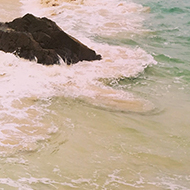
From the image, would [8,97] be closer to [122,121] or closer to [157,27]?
[122,121]

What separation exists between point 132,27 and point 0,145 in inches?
395

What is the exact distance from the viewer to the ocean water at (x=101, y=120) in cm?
416

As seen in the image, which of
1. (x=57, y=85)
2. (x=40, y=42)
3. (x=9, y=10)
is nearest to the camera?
(x=57, y=85)

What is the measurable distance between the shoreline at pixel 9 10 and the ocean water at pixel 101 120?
470 centimetres

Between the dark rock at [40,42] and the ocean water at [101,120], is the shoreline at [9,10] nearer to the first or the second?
the ocean water at [101,120]

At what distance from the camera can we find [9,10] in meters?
15.0

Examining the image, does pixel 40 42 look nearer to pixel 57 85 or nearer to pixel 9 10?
pixel 57 85

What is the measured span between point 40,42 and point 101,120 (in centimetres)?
369

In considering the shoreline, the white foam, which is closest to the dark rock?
the white foam

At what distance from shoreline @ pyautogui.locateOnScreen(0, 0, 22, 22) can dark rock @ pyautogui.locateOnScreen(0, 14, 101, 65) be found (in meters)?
4.82

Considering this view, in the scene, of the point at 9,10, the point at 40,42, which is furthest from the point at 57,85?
the point at 9,10

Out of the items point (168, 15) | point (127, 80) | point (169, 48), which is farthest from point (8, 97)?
point (168, 15)

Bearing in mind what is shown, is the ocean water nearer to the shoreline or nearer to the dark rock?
the dark rock

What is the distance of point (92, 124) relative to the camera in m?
5.55
